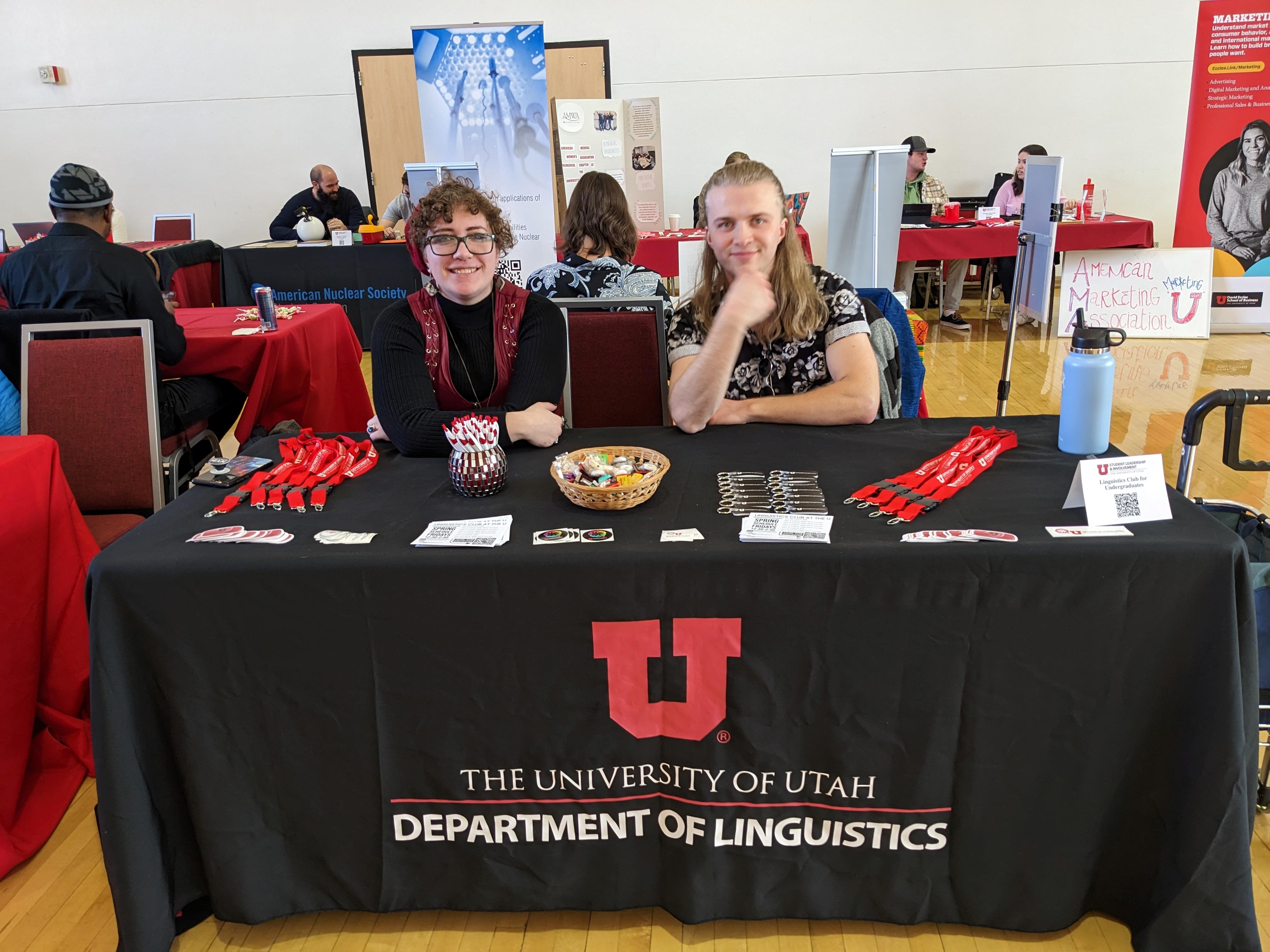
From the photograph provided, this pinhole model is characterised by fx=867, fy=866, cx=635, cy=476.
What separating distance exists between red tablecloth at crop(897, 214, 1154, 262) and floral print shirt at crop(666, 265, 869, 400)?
4.24m

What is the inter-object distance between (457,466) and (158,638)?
1.65 ft

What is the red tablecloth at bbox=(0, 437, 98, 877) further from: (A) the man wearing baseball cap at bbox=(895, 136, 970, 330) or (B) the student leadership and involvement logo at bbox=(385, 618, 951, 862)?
(A) the man wearing baseball cap at bbox=(895, 136, 970, 330)

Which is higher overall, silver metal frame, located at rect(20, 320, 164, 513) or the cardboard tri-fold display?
the cardboard tri-fold display

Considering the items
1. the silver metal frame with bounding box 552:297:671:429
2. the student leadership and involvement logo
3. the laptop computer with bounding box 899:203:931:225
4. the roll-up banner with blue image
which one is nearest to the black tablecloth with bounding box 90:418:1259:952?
the student leadership and involvement logo

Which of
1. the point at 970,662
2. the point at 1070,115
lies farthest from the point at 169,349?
the point at 1070,115

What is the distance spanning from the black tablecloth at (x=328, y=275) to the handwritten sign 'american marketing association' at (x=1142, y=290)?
4487 mm

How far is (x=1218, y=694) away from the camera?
3.89ft

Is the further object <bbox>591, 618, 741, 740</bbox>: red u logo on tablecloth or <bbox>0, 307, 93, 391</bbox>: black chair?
<bbox>0, 307, 93, 391</bbox>: black chair

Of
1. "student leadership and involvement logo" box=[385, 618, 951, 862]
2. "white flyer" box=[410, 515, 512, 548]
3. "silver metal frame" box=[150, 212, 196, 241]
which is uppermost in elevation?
"silver metal frame" box=[150, 212, 196, 241]

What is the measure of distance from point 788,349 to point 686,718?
2.98ft

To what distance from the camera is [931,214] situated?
21.0 feet

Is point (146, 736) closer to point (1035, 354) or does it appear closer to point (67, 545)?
point (67, 545)

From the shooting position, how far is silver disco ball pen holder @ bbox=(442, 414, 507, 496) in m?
1.44

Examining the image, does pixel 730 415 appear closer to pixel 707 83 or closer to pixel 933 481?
pixel 933 481
